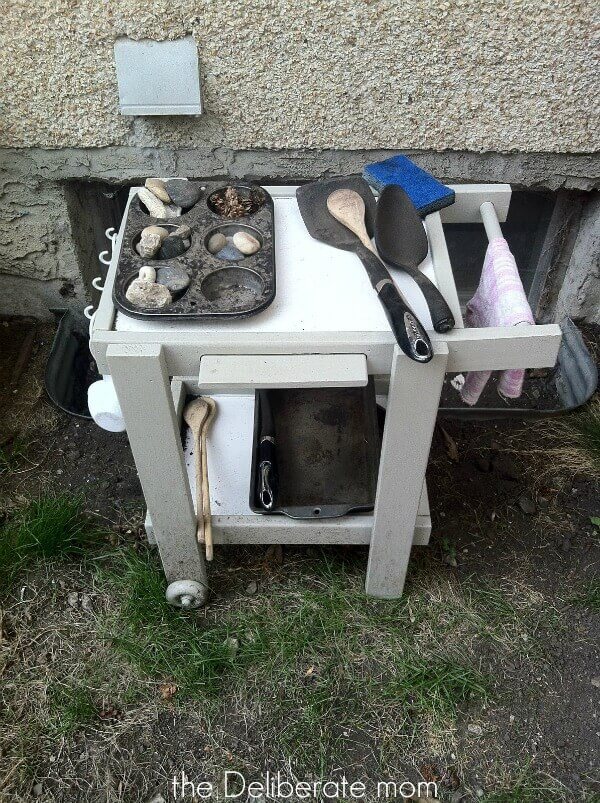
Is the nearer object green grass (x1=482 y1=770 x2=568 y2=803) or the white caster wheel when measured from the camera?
green grass (x1=482 y1=770 x2=568 y2=803)

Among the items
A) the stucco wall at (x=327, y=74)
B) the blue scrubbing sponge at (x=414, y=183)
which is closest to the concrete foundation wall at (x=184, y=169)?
the stucco wall at (x=327, y=74)

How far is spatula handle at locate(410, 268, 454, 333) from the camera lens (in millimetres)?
1062

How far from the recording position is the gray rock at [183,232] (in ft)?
4.00

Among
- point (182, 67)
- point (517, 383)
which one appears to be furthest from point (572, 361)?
point (182, 67)

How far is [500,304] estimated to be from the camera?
Answer: 1164 mm

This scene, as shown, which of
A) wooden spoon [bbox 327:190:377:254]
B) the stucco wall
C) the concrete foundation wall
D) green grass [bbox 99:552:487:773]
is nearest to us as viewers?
wooden spoon [bbox 327:190:377:254]

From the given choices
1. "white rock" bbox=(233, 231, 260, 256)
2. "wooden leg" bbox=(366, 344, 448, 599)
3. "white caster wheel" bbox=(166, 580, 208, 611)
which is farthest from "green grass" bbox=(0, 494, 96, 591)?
"white rock" bbox=(233, 231, 260, 256)

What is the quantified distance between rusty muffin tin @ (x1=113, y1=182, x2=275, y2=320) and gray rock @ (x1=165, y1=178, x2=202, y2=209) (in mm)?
10

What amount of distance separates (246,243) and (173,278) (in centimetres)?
14

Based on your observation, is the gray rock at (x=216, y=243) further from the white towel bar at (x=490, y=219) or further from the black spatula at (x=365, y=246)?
the white towel bar at (x=490, y=219)

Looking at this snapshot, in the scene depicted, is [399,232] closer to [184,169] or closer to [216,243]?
[216,243]

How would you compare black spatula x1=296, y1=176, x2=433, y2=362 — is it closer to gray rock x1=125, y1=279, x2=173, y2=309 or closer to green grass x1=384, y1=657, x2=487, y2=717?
gray rock x1=125, y1=279, x2=173, y2=309

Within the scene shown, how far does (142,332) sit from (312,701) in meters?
0.76

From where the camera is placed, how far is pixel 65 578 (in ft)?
5.12
